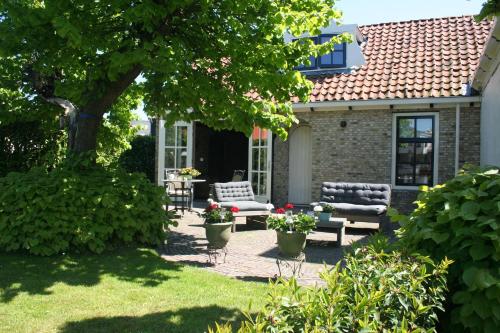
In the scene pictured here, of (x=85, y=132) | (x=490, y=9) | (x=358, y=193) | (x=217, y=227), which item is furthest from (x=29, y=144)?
(x=490, y=9)

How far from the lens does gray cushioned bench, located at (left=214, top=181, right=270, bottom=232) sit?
10609 millimetres

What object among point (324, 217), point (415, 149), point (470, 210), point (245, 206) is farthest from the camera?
point (415, 149)

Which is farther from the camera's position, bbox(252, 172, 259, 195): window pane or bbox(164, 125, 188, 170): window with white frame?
bbox(164, 125, 188, 170): window with white frame

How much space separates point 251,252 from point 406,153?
6.80 meters

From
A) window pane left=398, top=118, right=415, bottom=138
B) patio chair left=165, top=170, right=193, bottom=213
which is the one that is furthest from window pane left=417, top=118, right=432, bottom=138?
patio chair left=165, top=170, right=193, bottom=213

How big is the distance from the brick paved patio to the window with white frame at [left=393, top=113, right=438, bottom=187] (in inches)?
105

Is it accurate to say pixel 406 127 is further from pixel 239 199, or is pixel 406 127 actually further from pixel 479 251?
pixel 479 251

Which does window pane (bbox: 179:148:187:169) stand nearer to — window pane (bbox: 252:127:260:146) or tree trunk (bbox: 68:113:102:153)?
window pane (bbox: 252:127:260:146)

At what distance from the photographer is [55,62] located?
23.4ft

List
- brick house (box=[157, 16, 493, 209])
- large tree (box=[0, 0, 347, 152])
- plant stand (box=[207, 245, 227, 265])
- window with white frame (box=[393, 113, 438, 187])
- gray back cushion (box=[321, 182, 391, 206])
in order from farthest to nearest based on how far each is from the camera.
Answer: window with white frame (box=[393, 113, 438, 187]) < brick house (box=[157, 16, 493, 209]) < gray back cushion (box=[321, 182, 391, 206]) < plant stand (box=[207, 245, 227, 265]) < large tree (box=[0, 0, 347, 152])

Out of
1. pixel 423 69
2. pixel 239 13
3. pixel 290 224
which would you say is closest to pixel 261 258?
pixel 290 224

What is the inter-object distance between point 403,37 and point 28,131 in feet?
38.5

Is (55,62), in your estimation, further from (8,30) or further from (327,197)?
(327,197)

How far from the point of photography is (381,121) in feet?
42.9
